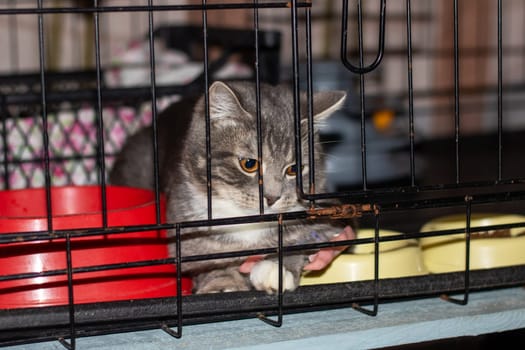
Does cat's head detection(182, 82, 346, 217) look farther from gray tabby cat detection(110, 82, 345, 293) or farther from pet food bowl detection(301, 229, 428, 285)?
pet food bowl detection(301, 229, 428, 285)

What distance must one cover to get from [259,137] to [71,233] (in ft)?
1.37

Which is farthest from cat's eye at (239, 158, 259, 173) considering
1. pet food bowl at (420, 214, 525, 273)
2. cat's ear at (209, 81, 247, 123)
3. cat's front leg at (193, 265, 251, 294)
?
pet food bowl at (420, 214, 525, 273)

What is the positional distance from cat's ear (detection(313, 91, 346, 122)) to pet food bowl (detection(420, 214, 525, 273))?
42 cm

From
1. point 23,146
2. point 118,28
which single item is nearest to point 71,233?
point 23,146

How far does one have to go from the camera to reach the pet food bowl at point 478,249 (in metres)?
1.75

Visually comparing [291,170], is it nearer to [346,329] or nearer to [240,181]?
[240,181]

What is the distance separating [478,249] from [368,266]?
29 centimetres

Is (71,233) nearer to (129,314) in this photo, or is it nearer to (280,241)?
(129,314)

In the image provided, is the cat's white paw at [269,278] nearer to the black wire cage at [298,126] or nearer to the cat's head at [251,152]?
the black wire cage at [298,126]

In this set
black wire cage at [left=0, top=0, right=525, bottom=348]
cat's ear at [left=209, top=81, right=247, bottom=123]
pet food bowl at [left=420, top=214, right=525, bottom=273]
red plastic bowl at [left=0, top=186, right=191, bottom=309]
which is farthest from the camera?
pet food bowl at [left=420, top=214, right=525, bottom=273]

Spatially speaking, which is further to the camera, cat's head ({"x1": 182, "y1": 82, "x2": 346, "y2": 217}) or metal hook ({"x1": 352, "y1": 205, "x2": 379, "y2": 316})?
cat's head ({"x1": 182, "y1": 82, "x2": 346, "y2": 217})

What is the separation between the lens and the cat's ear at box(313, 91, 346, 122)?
169cm

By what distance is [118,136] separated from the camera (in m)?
2.89

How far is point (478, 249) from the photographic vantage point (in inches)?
69.0
